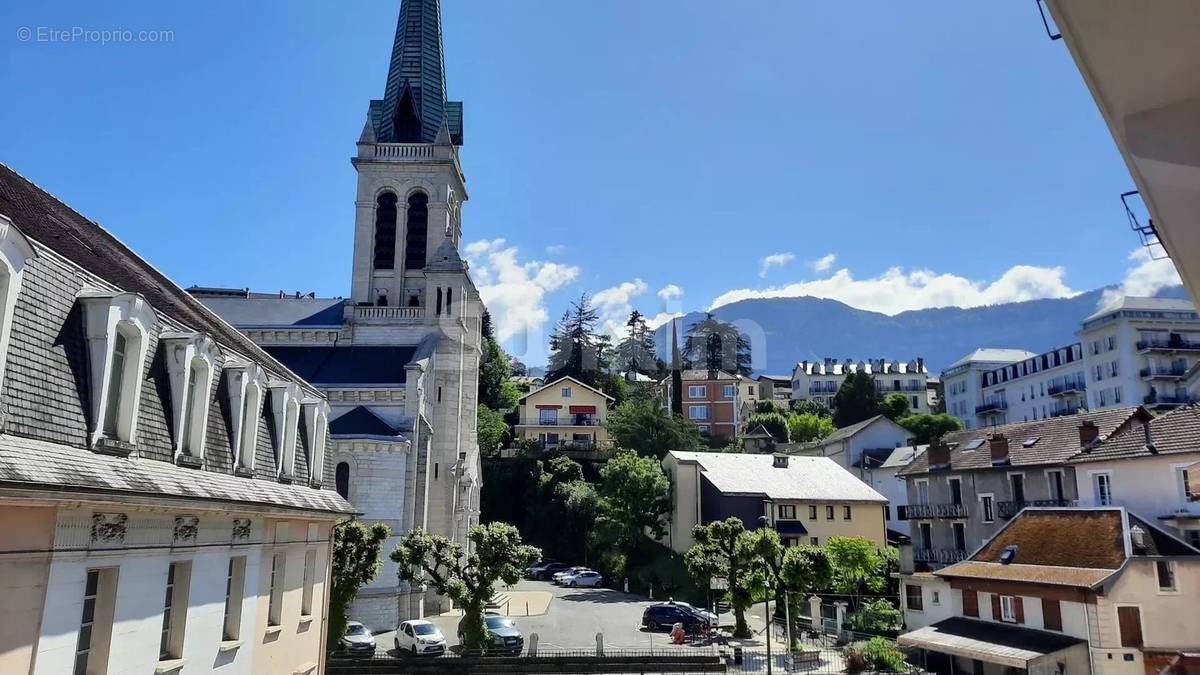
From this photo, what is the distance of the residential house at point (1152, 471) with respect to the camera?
30.1 meters

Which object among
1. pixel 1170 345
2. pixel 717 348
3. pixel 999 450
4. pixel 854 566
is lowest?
pixel 854 566

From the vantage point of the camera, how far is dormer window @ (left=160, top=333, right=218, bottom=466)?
11.7m

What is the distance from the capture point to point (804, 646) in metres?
33.6

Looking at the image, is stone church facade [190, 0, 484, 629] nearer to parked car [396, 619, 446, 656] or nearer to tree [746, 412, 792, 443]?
parked car [396, 619, 446, 656]

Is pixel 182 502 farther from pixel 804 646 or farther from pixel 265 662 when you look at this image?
pixel 804 646

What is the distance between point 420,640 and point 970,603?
22271 mm

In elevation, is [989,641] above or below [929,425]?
below

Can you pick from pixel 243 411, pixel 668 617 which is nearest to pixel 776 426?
pixel 668 617

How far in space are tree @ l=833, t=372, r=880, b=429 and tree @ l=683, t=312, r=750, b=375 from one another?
57.5 ft

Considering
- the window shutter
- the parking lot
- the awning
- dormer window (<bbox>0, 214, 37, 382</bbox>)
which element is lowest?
the parking lot

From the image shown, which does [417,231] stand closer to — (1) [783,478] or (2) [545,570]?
(2) [545,570]

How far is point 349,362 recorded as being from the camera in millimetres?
46000

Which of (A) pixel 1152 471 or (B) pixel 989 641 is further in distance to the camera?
(A) pixel 1152 471

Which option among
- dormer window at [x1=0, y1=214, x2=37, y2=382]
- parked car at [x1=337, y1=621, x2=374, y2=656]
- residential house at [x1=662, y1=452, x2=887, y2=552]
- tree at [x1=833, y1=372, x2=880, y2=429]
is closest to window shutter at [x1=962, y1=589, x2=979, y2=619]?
residential house at [x1=662, y1=452, x2=887, y2=552]
